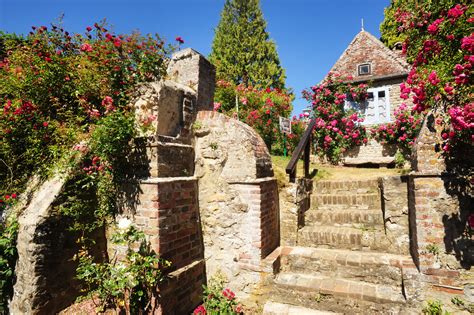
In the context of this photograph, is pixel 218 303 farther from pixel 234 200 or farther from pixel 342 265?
pixel 342 265

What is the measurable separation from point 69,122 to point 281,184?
370cm

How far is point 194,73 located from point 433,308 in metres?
4.70

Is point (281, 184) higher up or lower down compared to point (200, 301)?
higher up

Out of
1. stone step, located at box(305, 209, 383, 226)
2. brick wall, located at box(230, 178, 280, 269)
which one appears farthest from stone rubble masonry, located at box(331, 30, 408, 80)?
brick wall, located at box(230, 178, 280, 269)

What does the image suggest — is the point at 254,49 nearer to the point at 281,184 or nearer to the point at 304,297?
the point at 281,184

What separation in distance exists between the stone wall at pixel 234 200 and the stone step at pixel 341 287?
0.51m

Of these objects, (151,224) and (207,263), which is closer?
(151,224)

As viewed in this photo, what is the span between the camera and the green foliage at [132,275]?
308 cm

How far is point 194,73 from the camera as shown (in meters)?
4.44

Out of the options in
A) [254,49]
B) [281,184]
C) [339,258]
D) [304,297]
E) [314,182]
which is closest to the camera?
[304,297]

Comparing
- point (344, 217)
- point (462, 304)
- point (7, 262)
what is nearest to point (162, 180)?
point (7, 262)

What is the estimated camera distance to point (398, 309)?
3193mm

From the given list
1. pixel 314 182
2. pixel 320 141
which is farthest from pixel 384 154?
pixel 314 182

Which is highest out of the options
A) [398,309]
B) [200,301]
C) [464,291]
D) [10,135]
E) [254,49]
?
[254,49]
